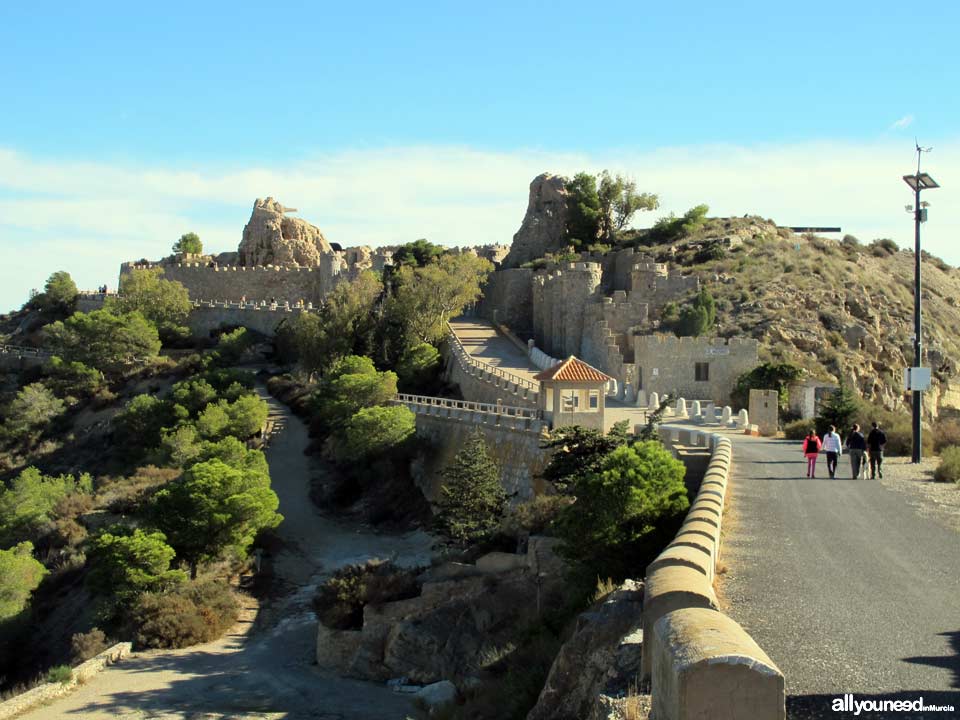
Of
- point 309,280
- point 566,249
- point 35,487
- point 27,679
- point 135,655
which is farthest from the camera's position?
point 309,280

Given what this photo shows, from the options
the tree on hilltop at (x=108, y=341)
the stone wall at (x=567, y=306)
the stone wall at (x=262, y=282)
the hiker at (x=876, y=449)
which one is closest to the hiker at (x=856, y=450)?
the hiker at (x=876, y=449)

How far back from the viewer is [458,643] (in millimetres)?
19297

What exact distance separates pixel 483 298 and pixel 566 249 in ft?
20.4

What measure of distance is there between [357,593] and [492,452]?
7.03 m

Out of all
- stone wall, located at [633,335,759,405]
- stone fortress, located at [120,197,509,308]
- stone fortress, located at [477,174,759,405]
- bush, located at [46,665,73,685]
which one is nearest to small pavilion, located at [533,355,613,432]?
stone fortress, located at [477,174,759,405]

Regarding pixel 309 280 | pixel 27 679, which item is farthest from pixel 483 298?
pixel 27 679

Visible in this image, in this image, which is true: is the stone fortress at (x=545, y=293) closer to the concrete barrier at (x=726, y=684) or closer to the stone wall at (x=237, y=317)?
the stone wall at (x=237, y=317)

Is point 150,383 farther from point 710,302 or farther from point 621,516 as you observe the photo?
point 621,516

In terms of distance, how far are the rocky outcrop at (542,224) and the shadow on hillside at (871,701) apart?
48.5 meters

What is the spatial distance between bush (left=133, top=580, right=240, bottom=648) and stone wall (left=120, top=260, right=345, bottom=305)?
33.8 metres

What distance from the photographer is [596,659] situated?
817cm

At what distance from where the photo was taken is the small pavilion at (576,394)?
25203 millimetres

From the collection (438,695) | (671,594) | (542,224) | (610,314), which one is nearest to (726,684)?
(671,594)

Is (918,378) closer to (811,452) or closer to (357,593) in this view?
(811,452)
